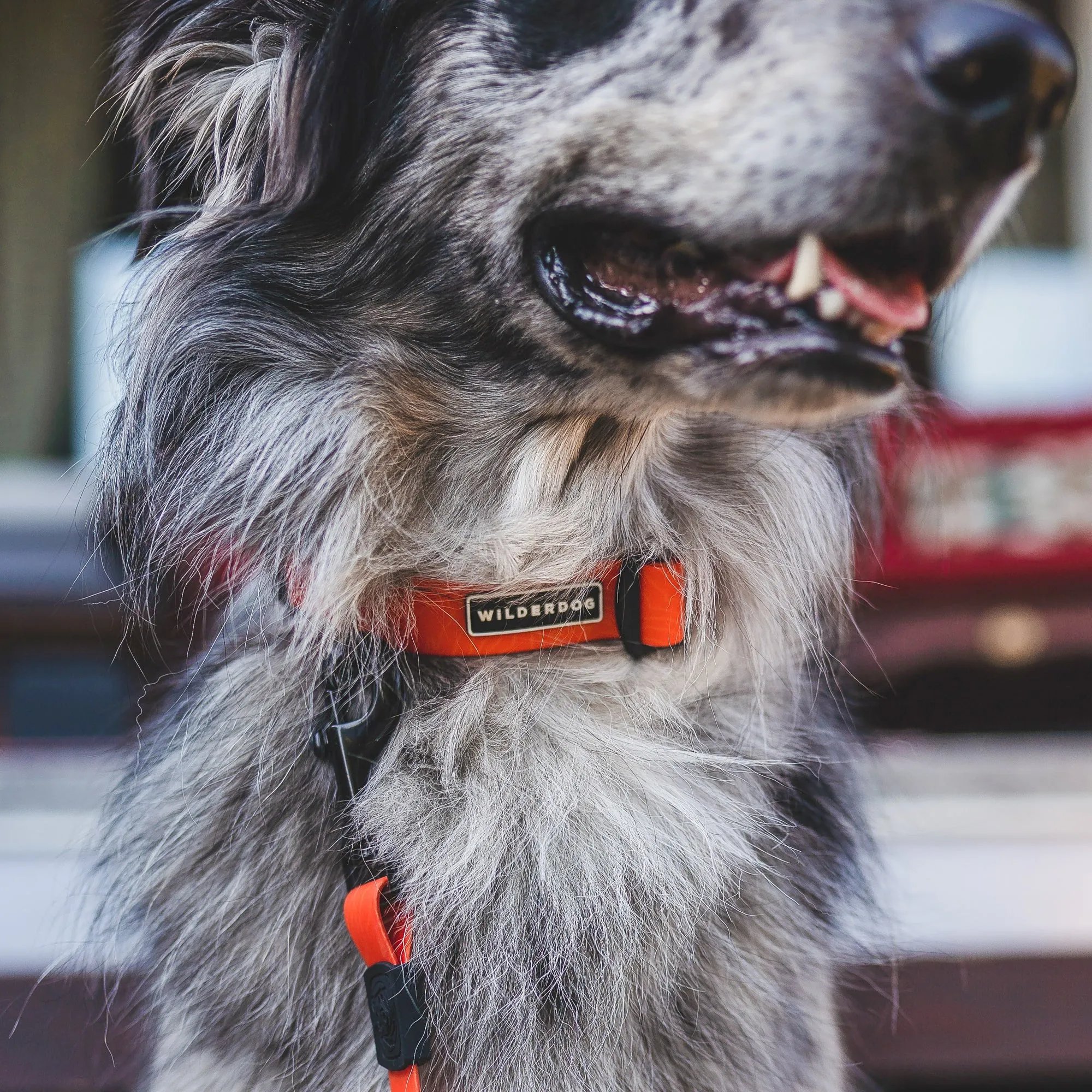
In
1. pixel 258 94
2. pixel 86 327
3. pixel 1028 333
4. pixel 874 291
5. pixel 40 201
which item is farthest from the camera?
pixel 1028 333

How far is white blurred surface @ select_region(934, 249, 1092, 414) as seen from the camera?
4133 millimetres

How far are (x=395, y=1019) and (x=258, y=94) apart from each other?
100cm

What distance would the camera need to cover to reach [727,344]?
100cm

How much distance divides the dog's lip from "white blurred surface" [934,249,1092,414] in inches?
127

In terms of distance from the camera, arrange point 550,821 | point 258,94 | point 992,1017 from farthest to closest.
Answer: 1. point 992,1017
2. point 258,94
3. point 550,821

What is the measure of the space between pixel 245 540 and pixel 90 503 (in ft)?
0.71

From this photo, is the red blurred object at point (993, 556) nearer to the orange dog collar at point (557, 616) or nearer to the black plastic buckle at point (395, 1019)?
the orange dog collar at point (557, 616)

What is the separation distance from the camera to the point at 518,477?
121cm

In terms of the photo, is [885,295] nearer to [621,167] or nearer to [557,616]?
[621,167]

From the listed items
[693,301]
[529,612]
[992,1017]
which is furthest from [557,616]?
[992,1017]

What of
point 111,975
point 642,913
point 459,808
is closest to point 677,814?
point 642,913

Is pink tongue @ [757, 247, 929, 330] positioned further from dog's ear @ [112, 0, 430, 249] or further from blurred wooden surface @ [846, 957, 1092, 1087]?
blurred wooden surface @ [846, 957, 1092, 1087]

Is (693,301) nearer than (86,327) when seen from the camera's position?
Yes

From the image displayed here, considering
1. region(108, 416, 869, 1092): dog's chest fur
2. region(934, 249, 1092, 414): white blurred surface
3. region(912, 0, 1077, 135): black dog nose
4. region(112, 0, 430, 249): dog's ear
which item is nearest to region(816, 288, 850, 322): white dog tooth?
region(912, 0, 1077, 135): black dog nose
